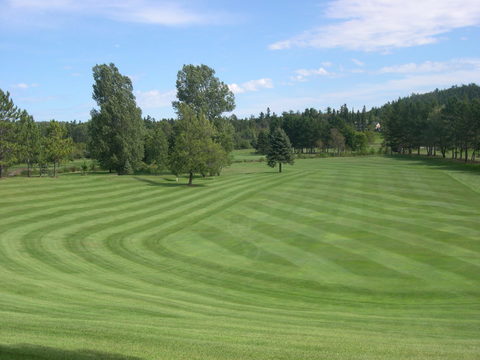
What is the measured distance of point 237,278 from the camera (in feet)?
67.1

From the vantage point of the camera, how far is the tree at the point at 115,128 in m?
82.4

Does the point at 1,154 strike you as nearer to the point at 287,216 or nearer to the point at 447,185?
the point at 287,216

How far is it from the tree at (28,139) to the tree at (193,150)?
3028 centimetres

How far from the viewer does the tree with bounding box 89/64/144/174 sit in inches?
3246

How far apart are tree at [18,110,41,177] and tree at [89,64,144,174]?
33.8 feet

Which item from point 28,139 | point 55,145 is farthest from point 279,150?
point 28,139

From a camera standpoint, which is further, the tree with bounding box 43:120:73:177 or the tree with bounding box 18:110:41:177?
the tree with bounding box 43:120:73:177

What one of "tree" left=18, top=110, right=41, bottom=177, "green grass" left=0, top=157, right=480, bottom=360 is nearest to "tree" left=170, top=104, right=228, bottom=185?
"green grass" left=0, top=157, right=480, bottom=360

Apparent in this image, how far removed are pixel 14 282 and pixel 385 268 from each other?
58.5 ft

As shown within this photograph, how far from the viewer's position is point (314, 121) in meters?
176

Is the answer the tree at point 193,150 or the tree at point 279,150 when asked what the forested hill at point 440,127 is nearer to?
the tree at point 279,150

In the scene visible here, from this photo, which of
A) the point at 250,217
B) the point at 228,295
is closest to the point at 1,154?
the point at 250,217

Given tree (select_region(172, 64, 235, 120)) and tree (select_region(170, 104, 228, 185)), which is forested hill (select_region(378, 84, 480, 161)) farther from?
tree (select_region(170, 104, 228, 185))

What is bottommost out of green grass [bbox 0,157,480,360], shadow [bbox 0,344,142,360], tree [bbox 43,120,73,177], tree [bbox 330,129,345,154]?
green grass [bbox 0,157,480,360]
